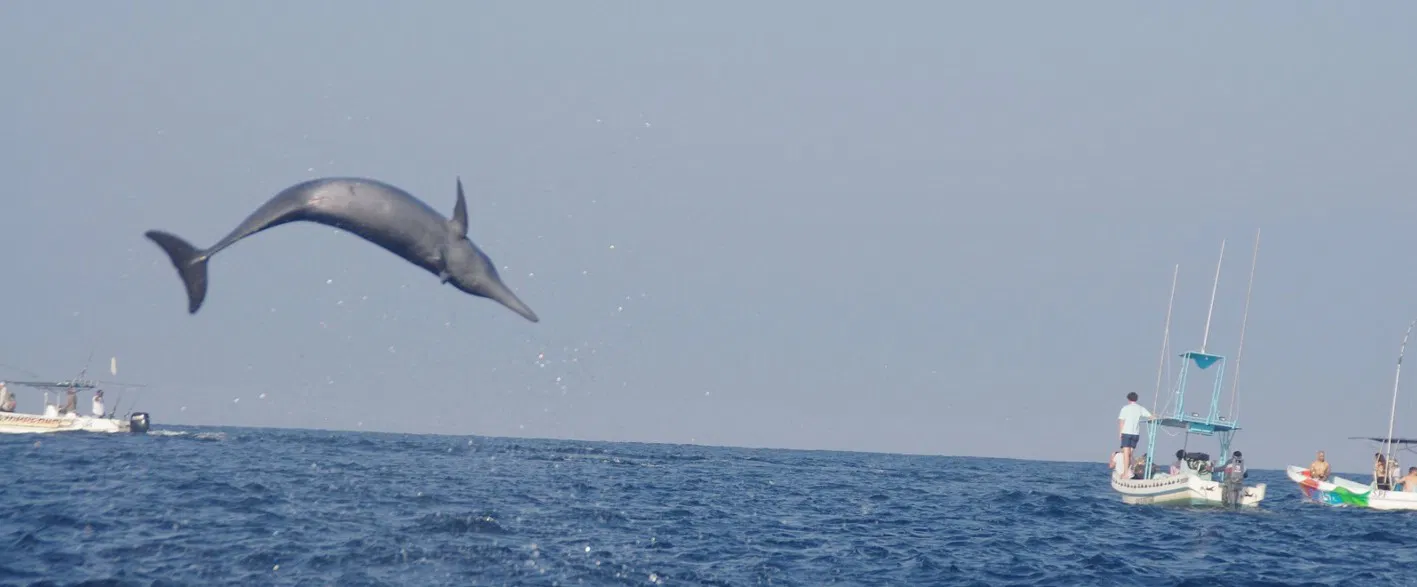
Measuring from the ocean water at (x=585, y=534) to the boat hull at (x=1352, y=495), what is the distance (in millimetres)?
2499

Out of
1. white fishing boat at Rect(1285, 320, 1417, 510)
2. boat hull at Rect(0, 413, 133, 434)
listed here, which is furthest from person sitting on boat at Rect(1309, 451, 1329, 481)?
boat hull at Rect(0, 413, 133, 434)

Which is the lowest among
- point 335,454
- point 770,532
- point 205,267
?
point 335,454

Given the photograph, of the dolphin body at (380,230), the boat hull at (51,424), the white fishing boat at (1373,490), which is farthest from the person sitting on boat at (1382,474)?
the boat hull at (51,424)

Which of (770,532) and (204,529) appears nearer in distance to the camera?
(204,529)

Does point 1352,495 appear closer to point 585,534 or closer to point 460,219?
point 585,534

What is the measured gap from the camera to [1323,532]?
2994 cm

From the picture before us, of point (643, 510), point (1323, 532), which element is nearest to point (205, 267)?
point (643, 510)

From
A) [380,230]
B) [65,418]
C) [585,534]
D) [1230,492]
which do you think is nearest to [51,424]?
[65,418]

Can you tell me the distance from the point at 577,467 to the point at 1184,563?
92.4ft

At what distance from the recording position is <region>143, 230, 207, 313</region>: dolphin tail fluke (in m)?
9.77

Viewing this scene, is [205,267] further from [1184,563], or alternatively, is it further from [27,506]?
[1184,563]

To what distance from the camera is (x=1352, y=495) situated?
41.4 m

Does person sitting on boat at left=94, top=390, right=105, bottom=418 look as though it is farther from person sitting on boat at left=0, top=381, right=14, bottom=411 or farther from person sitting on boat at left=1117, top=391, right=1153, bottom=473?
person sitting on boat at left=1117, top=391, right=1153, bottom=473

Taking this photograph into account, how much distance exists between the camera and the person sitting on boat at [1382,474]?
41.1 m
